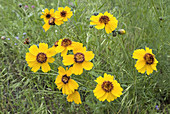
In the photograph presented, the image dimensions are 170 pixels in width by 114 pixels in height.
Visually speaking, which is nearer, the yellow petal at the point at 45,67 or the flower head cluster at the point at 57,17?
the yellow petal at the point at 45,67

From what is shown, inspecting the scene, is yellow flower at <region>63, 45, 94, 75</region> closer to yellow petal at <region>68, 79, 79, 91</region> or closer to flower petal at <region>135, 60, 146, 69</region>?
yellow petal at <region>68, 79, 79, 91</region>

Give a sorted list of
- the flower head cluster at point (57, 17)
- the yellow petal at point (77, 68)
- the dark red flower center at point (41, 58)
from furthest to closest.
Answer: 1. the flower head cluster at point (57, 17)
2. the dark red flower center at point (41, 58)
3. the yellow petal at point (77, 68)

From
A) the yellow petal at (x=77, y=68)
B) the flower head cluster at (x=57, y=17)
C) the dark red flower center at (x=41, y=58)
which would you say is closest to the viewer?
the yellow petal at (x=77, y=68)

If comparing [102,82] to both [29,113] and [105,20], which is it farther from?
[29,113]

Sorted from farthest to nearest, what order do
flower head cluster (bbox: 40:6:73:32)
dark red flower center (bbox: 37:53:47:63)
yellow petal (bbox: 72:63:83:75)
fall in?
flower head cluster (bbox: 40:6:73:32) < dark red flower center (bbox: 37:53:47:63) < yellow petal (bbox: 72:63:83:75)

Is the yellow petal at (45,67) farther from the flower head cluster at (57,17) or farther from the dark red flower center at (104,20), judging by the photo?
the dark red flower center at (104,20)

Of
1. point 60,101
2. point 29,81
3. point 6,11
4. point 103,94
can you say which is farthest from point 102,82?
point 6,11

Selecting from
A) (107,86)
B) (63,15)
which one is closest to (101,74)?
(107,86)

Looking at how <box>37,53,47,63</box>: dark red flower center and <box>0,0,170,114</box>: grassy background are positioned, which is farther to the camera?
<box>0,0,170,114</box>: grassy background

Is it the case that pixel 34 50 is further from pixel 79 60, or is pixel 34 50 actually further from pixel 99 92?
pixel 99 92

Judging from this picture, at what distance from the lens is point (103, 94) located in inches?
35.6

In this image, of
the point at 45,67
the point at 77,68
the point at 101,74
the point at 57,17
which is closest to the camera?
the point at 77,68

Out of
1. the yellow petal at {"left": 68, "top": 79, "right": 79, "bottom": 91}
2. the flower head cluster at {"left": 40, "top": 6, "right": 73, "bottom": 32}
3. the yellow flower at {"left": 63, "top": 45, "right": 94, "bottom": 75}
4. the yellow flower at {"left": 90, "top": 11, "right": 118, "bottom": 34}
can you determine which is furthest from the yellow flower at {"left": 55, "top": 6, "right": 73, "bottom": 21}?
the yellow petal at {"left": 68, "top": 79, "right": 79, "bottom": 91}

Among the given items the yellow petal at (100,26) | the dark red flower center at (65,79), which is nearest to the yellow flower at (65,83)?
the dark red flower center at (65,79)
